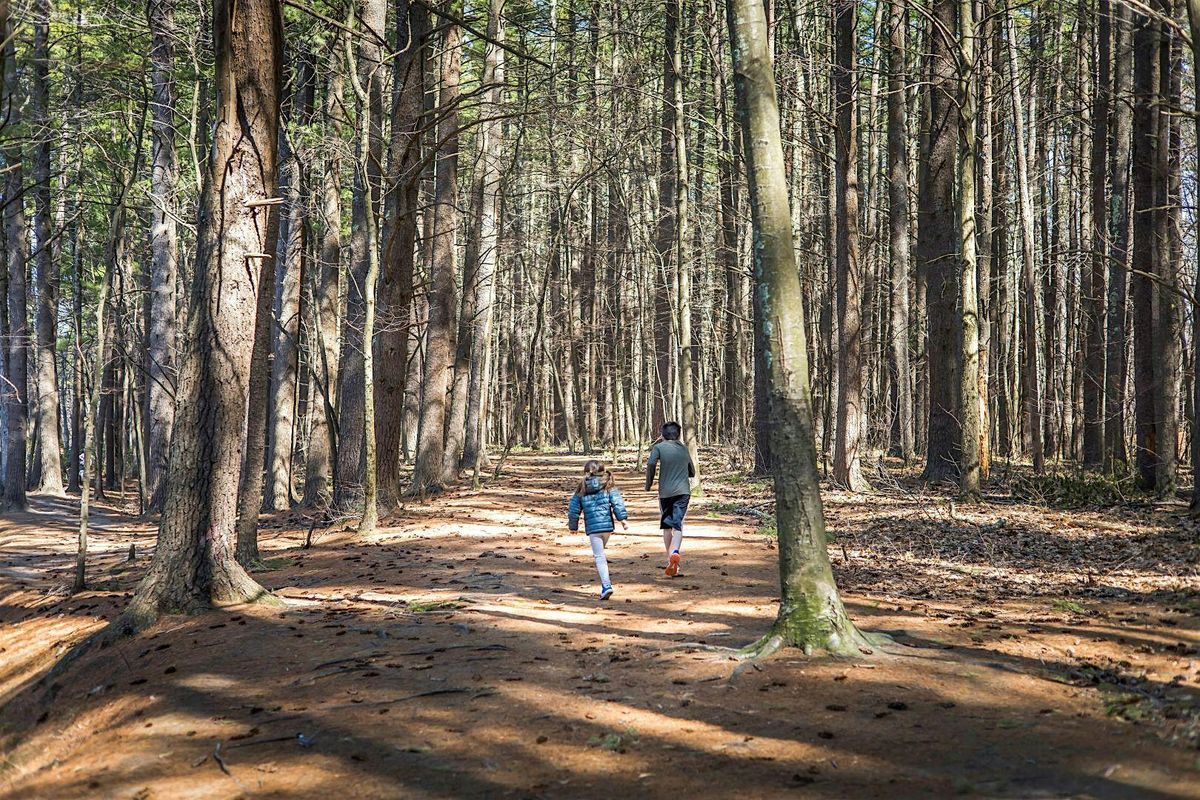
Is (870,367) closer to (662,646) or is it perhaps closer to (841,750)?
(662,646)

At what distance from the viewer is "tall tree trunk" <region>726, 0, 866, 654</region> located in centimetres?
724

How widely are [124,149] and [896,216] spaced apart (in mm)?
19088

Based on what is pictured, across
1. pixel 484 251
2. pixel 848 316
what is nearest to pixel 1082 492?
pixel 848 316

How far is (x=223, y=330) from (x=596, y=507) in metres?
4.36

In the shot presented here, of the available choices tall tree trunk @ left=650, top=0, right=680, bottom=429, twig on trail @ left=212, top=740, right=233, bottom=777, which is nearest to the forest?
twig on trail @ left=212, top=740, right=233, bottom=777

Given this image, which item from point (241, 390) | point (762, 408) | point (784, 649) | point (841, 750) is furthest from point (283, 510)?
point (841, 750)

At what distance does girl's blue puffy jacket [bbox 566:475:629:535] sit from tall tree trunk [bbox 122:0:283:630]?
11.2 ft

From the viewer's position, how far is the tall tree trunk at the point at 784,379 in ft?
23.7

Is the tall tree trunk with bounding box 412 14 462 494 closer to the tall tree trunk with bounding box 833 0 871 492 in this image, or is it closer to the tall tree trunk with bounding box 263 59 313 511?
the tall tree trunk with bounding box 263 59 313 511

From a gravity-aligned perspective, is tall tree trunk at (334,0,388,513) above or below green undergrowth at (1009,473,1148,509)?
above

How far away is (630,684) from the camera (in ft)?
22.6

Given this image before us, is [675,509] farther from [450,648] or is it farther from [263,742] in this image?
[263,742]

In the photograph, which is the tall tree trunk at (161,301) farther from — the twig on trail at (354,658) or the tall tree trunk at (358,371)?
the twig on trail at (354,658)

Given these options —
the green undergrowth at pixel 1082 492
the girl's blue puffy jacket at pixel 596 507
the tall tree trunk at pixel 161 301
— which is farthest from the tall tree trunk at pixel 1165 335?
the tall tree trunk at pixel 161 301
